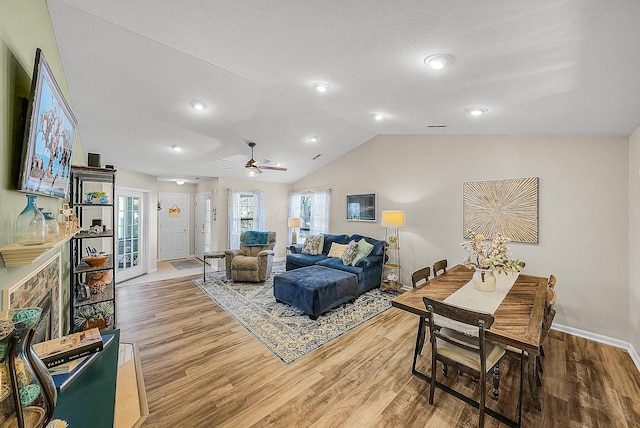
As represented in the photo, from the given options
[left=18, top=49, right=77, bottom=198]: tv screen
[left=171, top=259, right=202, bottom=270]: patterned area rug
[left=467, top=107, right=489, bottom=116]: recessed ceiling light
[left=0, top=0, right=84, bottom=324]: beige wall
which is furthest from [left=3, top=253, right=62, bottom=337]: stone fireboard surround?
[left=171, top=259, right=202, bottom=270]: patterned area rug

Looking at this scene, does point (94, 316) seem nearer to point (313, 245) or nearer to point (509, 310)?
point (313, 245)

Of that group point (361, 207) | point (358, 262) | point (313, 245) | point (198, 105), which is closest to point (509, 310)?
point (358, 262)

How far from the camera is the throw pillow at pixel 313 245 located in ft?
18.4

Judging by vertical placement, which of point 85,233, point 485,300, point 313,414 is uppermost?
point 85,233

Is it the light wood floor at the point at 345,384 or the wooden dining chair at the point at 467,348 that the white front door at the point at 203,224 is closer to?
the light wood floor at the point at 345,384

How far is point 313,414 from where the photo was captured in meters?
1.91

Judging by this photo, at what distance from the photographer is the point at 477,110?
2670 mm

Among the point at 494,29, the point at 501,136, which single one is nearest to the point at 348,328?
the point at 494,29

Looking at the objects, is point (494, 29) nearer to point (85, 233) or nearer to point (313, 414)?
point (313, 414)

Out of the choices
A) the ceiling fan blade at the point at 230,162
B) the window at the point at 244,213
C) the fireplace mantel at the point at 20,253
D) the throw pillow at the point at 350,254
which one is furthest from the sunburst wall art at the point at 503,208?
the window at the point at 244,213

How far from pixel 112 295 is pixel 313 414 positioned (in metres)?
2.63

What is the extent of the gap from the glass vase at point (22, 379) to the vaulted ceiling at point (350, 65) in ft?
5.92

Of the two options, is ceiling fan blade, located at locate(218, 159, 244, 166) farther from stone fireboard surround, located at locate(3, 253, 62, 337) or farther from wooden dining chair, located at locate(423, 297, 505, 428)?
wooden dining chair, located at locate(423, 297, 505, 428)

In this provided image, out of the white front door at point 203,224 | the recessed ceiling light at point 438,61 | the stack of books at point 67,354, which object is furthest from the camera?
the white front door at point 203,224
